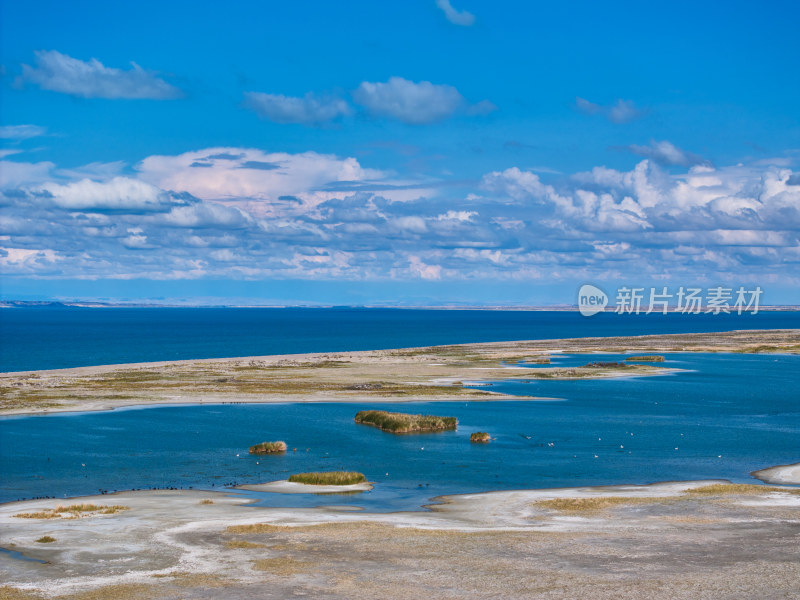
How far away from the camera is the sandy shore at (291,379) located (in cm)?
9719

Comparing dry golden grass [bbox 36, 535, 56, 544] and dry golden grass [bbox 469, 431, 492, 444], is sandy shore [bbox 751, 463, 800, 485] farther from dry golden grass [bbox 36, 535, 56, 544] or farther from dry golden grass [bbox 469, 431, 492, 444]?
dry golden grass [bbox 36, 535, 56, 544]

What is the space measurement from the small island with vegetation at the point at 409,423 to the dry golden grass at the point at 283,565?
4083cm

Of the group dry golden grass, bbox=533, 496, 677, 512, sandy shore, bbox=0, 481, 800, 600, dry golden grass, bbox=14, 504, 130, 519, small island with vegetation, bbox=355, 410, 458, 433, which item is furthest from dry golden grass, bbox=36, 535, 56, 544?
small island with vegetation, bbox=355, 410, 458, 433

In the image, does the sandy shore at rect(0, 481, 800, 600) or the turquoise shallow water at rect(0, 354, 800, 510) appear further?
the turquoise shallow water at rect(0, 354, 800, 510)

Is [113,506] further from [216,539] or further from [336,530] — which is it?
[336,530]

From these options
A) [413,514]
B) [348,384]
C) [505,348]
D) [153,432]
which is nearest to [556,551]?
[413,514]

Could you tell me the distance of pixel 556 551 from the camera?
3678 centimetres

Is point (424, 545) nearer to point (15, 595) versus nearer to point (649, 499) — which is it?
point (15, 595)

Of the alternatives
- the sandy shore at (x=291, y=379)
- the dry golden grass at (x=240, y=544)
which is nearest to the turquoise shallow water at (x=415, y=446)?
the sandy shore at (x=291, y=379)

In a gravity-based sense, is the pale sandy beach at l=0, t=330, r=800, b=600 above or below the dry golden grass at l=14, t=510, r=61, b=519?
above

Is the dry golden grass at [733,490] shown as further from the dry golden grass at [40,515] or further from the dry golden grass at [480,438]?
the dry golden grass at [40,515]

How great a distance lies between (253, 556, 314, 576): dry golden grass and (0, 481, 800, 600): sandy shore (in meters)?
0.08

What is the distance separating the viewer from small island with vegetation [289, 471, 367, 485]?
5391cm

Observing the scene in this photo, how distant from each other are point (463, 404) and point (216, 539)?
5846cm
